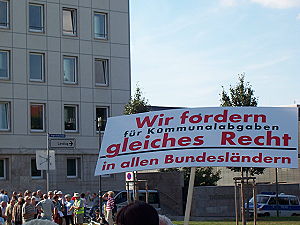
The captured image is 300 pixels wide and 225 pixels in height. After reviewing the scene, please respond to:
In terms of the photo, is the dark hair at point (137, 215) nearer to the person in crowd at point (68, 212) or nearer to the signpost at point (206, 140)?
the signpost at point (206, 140)

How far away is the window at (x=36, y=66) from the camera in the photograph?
154 ft

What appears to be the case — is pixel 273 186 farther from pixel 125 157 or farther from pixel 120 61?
pixel 125 157

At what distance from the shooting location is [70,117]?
48.6 m

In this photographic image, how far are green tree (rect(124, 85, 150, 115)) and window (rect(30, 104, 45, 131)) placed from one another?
543 centimetres

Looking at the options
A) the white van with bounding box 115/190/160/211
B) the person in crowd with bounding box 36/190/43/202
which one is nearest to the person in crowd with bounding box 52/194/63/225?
the person in crowd with bounding box 36/190/43/202

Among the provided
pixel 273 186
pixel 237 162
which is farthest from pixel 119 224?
pixel 273 186

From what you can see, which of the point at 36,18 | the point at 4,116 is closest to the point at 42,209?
the point at 4,116

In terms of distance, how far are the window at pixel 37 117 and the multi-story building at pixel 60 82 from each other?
0.21 feet

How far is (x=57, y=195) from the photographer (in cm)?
3020

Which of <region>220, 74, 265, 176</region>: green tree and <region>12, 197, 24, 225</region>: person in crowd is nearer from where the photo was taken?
<region>12, 197, 24, 225</region>: person in crowd

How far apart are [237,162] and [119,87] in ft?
133

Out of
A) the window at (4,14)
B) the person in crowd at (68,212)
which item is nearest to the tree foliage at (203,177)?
the window at (4,14)

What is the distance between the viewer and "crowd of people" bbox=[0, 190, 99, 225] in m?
25.2

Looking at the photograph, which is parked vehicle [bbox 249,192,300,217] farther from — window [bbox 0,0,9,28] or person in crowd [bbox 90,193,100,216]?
window [bbox 0,0,9,28]
